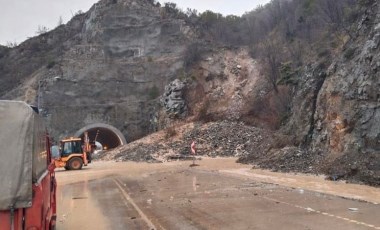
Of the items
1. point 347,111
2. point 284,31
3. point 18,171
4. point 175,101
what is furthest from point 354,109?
point 284,31

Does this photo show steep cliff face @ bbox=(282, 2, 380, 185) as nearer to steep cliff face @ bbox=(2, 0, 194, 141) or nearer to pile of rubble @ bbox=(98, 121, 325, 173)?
pile of rubble @ bbox=(98, 121, 325, 173)

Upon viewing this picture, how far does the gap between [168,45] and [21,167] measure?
6167 cm

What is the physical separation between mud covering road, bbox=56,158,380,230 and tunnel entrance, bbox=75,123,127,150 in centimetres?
3552

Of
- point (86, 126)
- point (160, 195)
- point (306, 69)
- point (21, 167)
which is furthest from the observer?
point (86, 126)

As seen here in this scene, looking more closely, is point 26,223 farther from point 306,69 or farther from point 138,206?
point 306,69

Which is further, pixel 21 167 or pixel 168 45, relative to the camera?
pixel 168 45

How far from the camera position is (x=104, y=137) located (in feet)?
207

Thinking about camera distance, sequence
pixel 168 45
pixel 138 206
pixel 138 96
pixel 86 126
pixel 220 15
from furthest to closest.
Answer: pixel 220 15, pixel 168 45, pixel 138 96, pixel 86 126, pixel 138 206

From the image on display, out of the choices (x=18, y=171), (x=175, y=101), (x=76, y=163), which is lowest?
(x=76, y=163)

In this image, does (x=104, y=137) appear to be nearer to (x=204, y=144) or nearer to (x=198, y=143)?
(x=198, y=143)

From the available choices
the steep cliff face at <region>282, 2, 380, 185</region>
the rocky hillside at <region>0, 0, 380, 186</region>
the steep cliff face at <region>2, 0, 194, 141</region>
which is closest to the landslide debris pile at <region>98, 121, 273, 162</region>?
the rocky hillside at <region>0, 0, 380, 186</region>

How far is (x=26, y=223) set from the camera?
5.21 meters

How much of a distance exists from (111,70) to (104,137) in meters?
9.56

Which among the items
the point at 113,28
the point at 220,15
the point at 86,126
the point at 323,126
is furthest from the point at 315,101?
the point at 220,15
